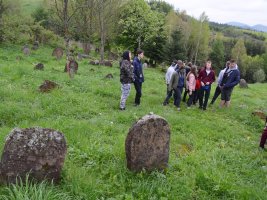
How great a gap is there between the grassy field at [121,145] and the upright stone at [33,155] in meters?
0.28

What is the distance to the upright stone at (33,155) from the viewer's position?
559 centimetres

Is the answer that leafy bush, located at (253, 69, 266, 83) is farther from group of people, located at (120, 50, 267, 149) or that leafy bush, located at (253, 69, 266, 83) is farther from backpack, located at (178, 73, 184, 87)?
backpack, located at (178, 73, 184, 87)

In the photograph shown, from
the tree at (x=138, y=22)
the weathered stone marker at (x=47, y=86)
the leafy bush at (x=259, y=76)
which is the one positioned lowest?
the leafy bush at (x=259, y=76)

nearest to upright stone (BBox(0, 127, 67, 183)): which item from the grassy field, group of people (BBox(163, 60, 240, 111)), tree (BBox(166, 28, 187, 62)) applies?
the grassy field

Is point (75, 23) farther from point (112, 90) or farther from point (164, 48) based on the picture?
point (112, 90)

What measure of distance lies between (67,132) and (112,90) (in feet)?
22.3

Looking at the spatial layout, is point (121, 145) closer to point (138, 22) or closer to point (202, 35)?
point (138, 22)

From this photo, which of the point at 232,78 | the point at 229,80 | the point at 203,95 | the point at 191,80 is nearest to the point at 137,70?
the point at 191,80

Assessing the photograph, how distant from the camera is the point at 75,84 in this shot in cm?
1552

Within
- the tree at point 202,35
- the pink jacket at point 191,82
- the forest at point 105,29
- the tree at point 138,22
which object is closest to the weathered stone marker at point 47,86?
the pink jacket at point 191,82

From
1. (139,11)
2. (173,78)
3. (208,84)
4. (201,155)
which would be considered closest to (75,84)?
(173,78)

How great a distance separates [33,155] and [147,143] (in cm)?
237

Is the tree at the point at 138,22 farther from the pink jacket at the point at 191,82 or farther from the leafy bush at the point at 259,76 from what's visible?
the leafy bush at the point at 259,76

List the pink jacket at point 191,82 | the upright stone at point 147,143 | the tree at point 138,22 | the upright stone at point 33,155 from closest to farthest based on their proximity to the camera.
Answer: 1. the upright stone at point 33,155
2. the upright stone at point 147,143
3. the pink jacket at point 191,82
4. the tree at point 138,22
